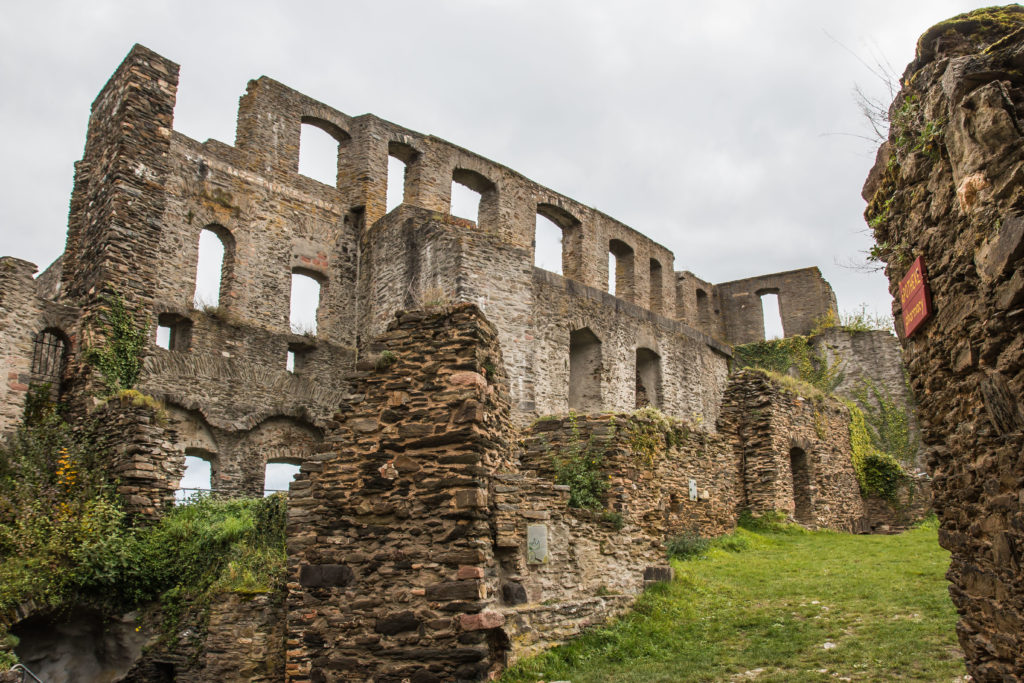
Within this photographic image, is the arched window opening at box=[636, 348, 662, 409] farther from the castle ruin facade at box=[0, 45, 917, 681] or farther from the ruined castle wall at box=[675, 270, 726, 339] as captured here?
the ruined castle wall at box=[675, 270, 726, 339]

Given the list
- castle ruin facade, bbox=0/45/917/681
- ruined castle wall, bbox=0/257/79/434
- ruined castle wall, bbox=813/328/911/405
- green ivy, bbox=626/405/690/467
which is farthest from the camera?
ruined castle wall, bbox=813/328/911/405

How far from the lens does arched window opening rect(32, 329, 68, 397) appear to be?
14875 mm

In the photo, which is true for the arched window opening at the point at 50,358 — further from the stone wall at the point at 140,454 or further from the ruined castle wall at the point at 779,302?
the ruined castle wall at the point at 779,302

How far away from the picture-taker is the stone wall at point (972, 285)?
13.8 feet

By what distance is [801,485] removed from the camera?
18.2m

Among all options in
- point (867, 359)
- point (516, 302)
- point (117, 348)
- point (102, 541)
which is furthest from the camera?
point (867, 359)

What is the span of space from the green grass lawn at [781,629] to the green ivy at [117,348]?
34.2 feet

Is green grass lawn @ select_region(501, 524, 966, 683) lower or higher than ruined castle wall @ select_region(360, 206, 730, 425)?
lower

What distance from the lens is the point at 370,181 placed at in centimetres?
2062

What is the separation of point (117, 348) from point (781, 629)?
12.5 m

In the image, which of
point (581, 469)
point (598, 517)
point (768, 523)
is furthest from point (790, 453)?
point (598, 517)

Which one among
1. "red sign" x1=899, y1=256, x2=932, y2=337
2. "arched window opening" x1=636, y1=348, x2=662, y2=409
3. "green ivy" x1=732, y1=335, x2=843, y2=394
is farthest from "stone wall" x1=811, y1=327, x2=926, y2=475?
"red sign" x1=899, y1=256, x2=932, y2=337

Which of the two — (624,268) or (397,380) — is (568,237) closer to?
(624,268)

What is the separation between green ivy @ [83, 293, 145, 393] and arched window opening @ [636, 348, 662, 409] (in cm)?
1287
